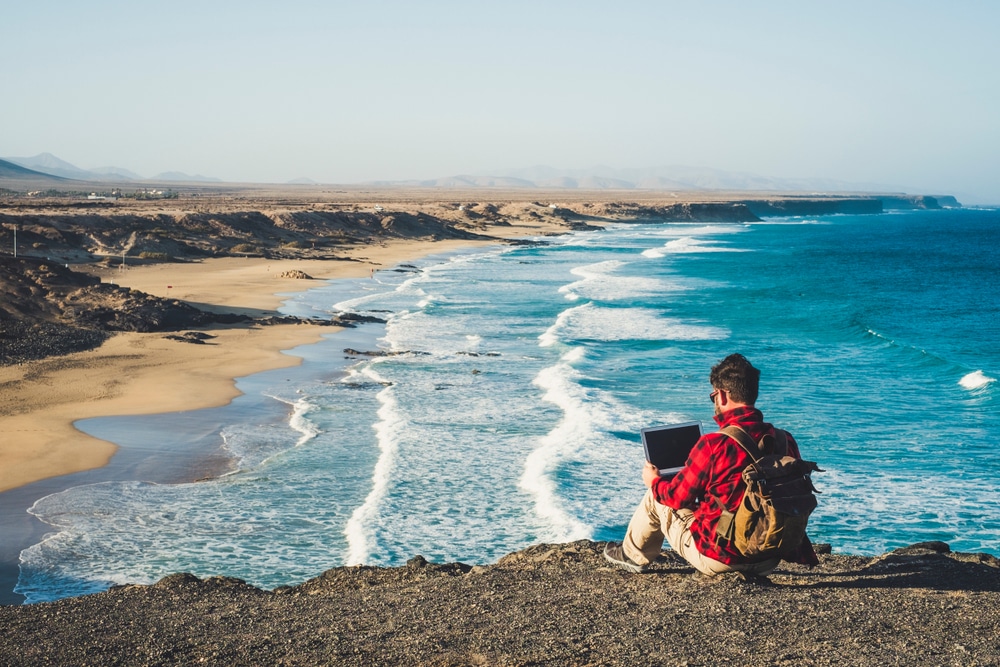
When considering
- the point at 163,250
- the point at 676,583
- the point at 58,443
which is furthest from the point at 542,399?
the point at 163,250

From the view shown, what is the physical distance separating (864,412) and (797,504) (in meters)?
13.6

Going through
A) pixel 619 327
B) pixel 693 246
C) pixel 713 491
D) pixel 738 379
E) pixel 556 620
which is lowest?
pixel 619 327

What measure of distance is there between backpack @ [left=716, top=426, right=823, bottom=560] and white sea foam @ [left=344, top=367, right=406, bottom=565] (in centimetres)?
507

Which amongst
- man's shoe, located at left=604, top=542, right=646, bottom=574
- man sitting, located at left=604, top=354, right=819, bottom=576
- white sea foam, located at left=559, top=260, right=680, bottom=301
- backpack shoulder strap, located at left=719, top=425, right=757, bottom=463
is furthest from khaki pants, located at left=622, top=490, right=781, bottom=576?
white sea foam, located at left=559, top=260, right=680, bottom=301

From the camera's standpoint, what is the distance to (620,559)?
7125 millimetres

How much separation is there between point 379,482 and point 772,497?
799 cm

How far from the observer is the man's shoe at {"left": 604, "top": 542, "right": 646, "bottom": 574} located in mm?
6992

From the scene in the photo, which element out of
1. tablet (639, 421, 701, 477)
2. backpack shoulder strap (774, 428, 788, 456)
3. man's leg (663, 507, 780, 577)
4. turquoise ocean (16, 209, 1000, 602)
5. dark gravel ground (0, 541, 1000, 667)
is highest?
backpack shoulder strap (774, 428, 788, 456)

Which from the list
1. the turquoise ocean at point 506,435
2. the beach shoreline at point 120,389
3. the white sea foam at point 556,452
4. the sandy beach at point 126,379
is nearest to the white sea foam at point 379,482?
the turquoise ocean at point 506,435

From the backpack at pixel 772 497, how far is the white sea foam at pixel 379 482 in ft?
16.6

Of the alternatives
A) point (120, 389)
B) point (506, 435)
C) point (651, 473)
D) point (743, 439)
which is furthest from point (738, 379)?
point (120, 389)

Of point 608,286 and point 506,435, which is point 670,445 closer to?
point 506,435

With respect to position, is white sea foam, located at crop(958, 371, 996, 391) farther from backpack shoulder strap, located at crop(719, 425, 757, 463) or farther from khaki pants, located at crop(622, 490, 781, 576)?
backpack shoulder strap, located at crop(719, 425, 757, 463)

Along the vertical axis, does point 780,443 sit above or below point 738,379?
below
